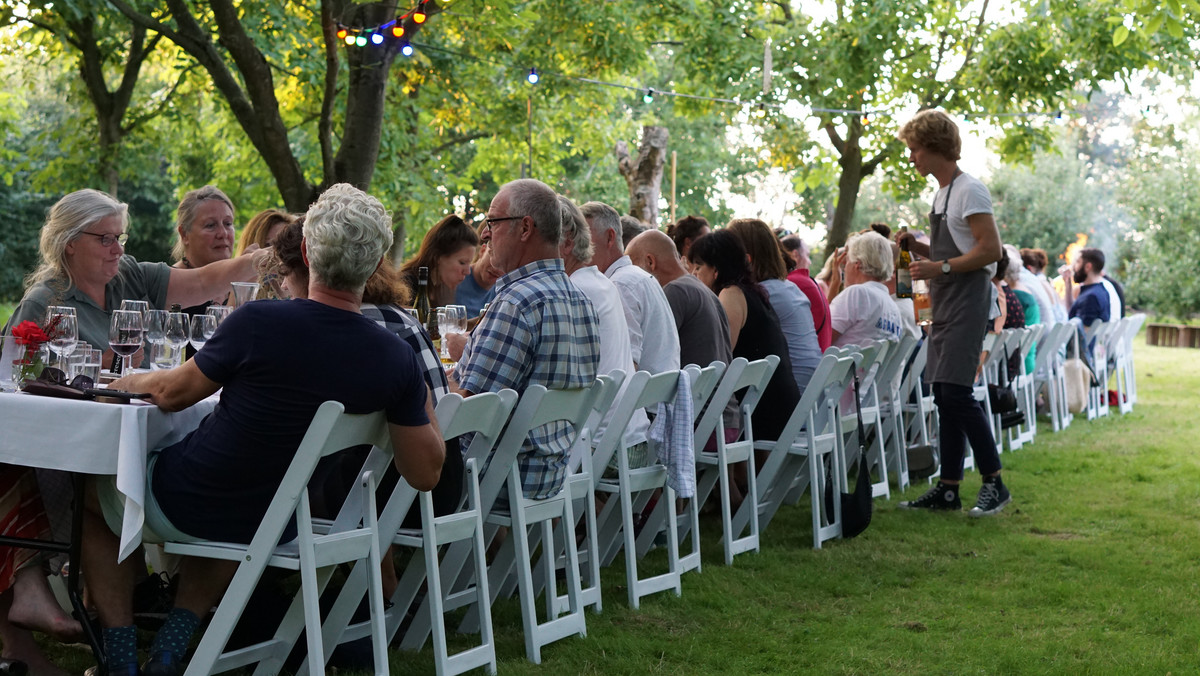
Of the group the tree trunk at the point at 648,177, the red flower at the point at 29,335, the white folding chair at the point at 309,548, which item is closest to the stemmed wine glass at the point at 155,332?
the red flower at the point at 29,335

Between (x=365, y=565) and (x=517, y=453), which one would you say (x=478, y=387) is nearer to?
(x=517, y=453)

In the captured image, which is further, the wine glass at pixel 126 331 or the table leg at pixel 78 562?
the wine glass at pixel 126 331

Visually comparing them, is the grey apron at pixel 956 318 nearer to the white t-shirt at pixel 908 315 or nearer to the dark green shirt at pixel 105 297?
the white t-shirt at pixel 908 315

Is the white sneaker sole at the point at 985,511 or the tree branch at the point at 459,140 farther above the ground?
the tree branch at the point at 459,140

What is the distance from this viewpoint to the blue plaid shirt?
13.0ft

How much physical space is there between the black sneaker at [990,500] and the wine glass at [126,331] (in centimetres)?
448

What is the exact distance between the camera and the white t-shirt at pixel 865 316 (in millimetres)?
7105

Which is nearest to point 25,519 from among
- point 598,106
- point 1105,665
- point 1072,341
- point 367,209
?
point 367,209

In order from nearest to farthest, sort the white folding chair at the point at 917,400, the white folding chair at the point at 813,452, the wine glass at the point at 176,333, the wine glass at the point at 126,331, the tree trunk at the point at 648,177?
the wine glass at the point at 126,331 < the wine glass at the point at 176,333 < the white folding chair at the point at 813,452 < the white folding chair at the point at 917,400 < the tree trunk at the point at 648,177

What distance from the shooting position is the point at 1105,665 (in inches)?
159

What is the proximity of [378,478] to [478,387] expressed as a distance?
691 millimetres

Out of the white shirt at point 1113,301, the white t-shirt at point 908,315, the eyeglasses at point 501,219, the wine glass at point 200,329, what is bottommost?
the white shirt at point 1113,301

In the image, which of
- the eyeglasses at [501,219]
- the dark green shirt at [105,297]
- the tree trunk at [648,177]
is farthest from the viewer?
the tree trunk at [648,177]

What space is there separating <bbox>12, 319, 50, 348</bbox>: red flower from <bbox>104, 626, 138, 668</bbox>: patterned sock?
0.79 metres
